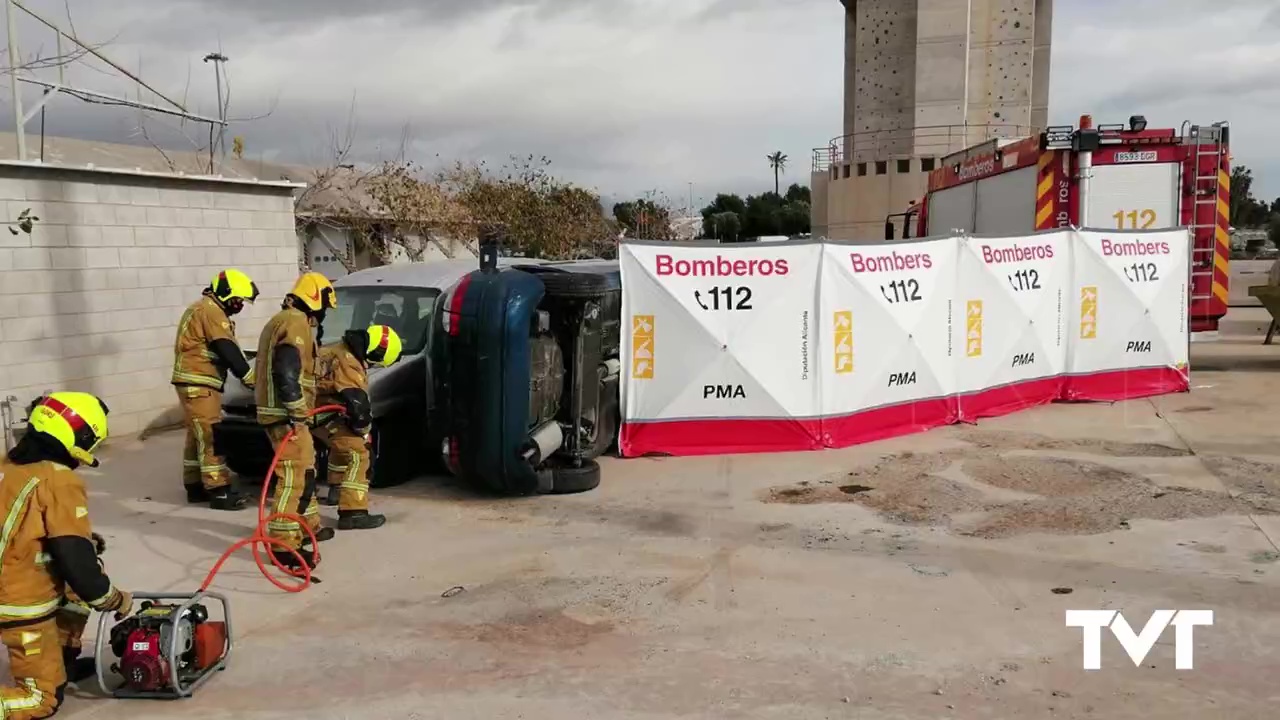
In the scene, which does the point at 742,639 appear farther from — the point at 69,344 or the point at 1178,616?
the point at 69,344

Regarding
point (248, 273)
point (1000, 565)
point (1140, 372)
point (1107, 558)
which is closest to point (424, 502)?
point (1000, 565)

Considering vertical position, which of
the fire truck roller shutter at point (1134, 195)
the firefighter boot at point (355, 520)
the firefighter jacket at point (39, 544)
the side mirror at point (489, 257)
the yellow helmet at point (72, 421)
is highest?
the fire truck roller shutter at point (1134, 195)

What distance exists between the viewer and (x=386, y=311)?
25.8ft

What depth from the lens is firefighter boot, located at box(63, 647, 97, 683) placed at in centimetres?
395

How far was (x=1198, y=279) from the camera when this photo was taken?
11.1 meters

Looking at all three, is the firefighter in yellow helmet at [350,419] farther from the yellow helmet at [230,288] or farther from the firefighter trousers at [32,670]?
the firefighter trousers at [32,670]

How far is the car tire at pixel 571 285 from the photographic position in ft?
22.7

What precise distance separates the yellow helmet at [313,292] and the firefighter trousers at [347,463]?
0.77 m

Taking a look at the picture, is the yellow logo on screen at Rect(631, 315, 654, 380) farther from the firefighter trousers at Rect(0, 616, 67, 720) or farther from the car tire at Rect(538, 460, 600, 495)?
the firefighter trousers at Rect(0, 616, 67, 720)

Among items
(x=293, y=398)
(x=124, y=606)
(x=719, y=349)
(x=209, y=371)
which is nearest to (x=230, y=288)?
(x=209, y=371)

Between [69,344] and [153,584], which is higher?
[69,344]

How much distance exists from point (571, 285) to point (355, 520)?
2309 mm

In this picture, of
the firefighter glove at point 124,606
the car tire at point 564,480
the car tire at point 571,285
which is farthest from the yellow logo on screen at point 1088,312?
the firefighter glove at point 124,606

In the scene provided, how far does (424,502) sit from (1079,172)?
28.3 feet
